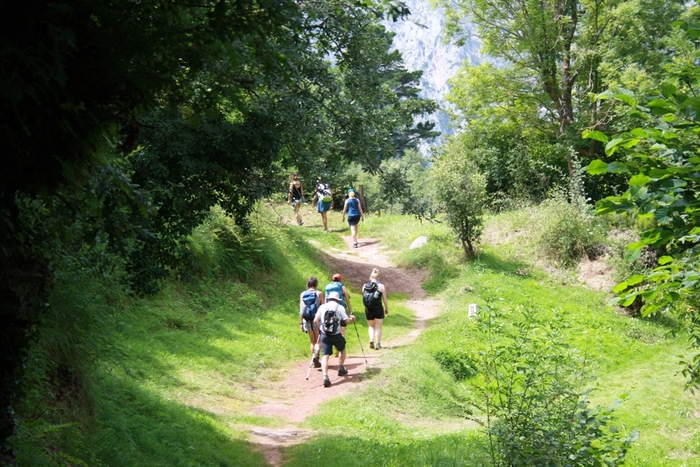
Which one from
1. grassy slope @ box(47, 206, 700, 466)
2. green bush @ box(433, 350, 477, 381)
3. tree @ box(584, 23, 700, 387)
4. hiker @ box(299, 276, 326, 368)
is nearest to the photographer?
tree @ box(584, 23, 700, 387)

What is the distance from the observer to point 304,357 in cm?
1393

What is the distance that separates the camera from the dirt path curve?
379 inches

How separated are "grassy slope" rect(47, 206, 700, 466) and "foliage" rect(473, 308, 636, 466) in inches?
27.1

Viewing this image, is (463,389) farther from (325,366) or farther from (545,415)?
(545,415)

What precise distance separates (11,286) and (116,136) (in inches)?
43.2

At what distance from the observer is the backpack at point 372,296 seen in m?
13.9

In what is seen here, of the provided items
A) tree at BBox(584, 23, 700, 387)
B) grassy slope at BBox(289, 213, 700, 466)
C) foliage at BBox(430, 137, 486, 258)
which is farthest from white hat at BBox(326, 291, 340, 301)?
foliage at BBox(430, 137, 486, 258)

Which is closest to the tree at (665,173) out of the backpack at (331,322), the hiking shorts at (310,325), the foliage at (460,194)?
the backpack at (331,322)

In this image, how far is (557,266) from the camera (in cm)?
2014

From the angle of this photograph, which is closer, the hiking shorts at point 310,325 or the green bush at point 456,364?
the hiking shorts at point 310,325

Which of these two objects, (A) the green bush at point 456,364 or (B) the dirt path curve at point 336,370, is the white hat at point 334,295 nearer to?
Answer: (B) the dirt path curve at point 336,370

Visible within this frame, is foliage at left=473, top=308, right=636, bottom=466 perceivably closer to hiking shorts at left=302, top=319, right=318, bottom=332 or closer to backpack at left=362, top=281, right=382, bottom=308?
hiking shorts at left=302, top=319, right=318, bottom=332

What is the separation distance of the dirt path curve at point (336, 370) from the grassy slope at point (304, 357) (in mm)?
254

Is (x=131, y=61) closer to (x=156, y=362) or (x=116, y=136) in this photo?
(x=116, y=136)
